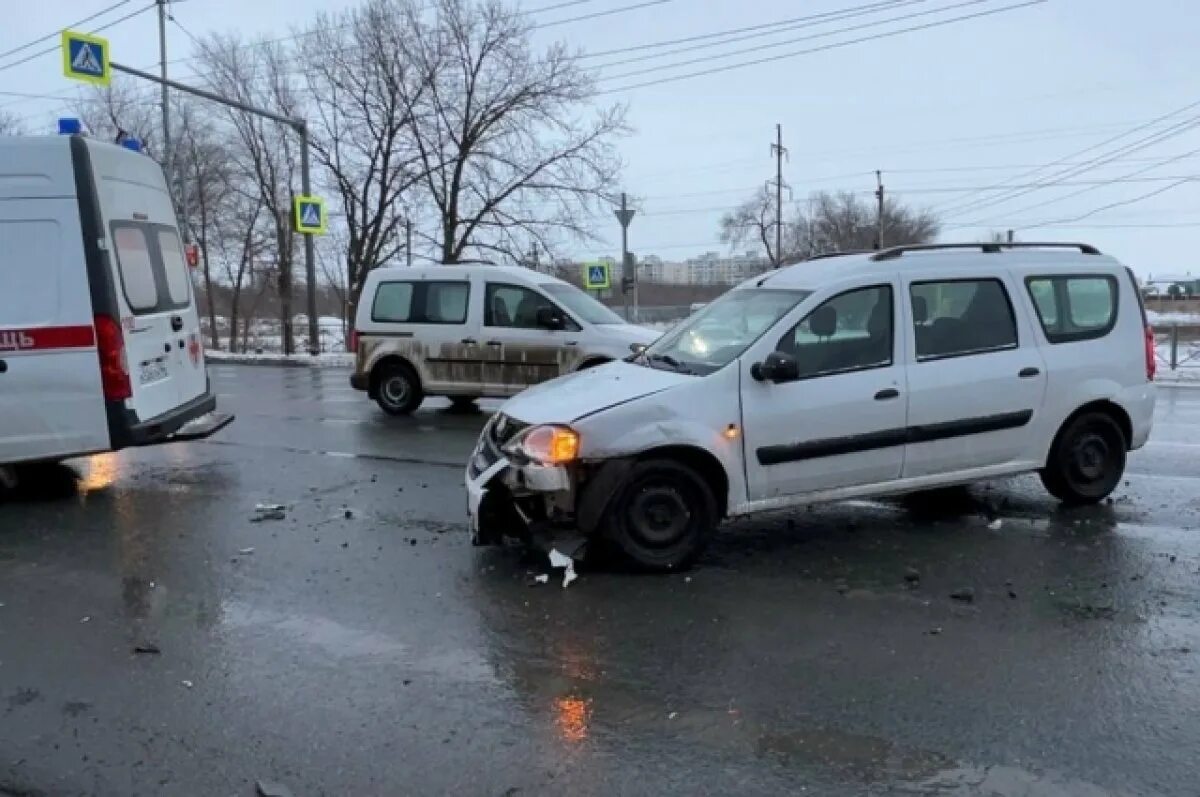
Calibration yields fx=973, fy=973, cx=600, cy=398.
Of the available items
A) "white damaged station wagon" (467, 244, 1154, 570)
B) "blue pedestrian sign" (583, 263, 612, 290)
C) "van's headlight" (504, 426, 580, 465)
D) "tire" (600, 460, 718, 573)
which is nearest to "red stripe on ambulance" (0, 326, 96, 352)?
"white damaged station wagon" (467, 244, 1154, 570)

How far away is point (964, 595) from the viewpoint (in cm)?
507

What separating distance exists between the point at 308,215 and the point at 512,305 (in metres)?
13.4

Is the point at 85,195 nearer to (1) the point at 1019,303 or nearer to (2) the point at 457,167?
(1) the point at 1019,303

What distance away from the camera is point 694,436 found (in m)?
5.46

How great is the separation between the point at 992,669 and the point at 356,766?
2.63m

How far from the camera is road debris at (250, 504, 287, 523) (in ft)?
23.4

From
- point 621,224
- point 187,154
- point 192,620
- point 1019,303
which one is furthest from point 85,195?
point 187,154

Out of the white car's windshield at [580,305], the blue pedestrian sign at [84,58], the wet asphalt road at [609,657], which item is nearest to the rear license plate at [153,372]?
the wet asphalt road at [609,657]

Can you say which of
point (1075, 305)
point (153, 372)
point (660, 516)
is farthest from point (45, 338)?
point (1075, 305)

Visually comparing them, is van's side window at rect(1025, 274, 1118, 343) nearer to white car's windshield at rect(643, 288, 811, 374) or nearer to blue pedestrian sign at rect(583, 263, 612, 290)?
white car's windshield at rect(643, 288, 811, 374)

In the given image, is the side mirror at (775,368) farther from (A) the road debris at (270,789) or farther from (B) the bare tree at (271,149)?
(B) the bare tree at (271,149)

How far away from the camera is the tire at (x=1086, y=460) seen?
671 centimetres

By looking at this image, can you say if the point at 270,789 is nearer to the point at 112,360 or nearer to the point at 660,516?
the point at 660,516

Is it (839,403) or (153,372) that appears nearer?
(839,403)
